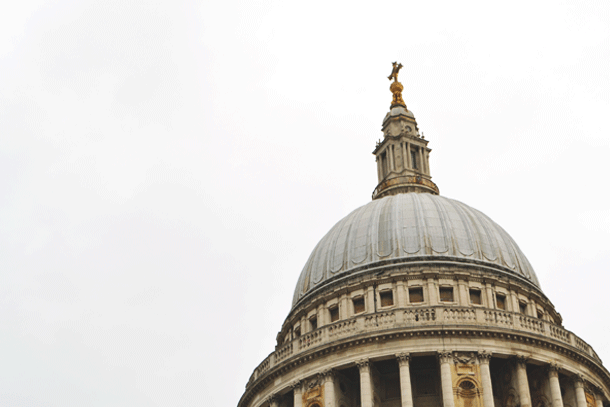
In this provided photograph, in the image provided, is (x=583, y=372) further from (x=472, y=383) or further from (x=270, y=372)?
(x=270, y=372)

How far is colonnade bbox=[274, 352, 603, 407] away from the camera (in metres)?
49.5

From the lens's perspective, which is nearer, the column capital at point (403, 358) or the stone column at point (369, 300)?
the column capital at point (403, 358)

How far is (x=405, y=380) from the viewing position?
164 ft

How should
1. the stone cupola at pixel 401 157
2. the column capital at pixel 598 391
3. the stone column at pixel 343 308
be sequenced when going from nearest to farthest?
the column capital at pixel 598 391
the stone column at pixel 343 308
the stone cupola at pixel 401 157

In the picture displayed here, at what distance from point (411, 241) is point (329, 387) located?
42.9 ft

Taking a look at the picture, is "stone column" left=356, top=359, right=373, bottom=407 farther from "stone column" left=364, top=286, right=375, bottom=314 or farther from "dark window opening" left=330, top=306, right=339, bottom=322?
"dark window opening" left=330, top=306, right=339, bottom=322

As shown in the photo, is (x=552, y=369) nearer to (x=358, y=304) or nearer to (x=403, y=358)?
(x=403, y=358)

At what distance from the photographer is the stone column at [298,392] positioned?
2078 inches

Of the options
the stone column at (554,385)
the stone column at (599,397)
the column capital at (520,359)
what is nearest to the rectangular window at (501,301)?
the stone column at (554,385)

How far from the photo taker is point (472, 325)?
5156 cm

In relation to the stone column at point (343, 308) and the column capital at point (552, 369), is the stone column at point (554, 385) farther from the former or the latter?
the stone column at point (343, 308)

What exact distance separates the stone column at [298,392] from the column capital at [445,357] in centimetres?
843

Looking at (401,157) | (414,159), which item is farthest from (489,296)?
(414,159)

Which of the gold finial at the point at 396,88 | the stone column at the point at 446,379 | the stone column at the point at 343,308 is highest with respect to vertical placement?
the gold finial at the point at 396,88
